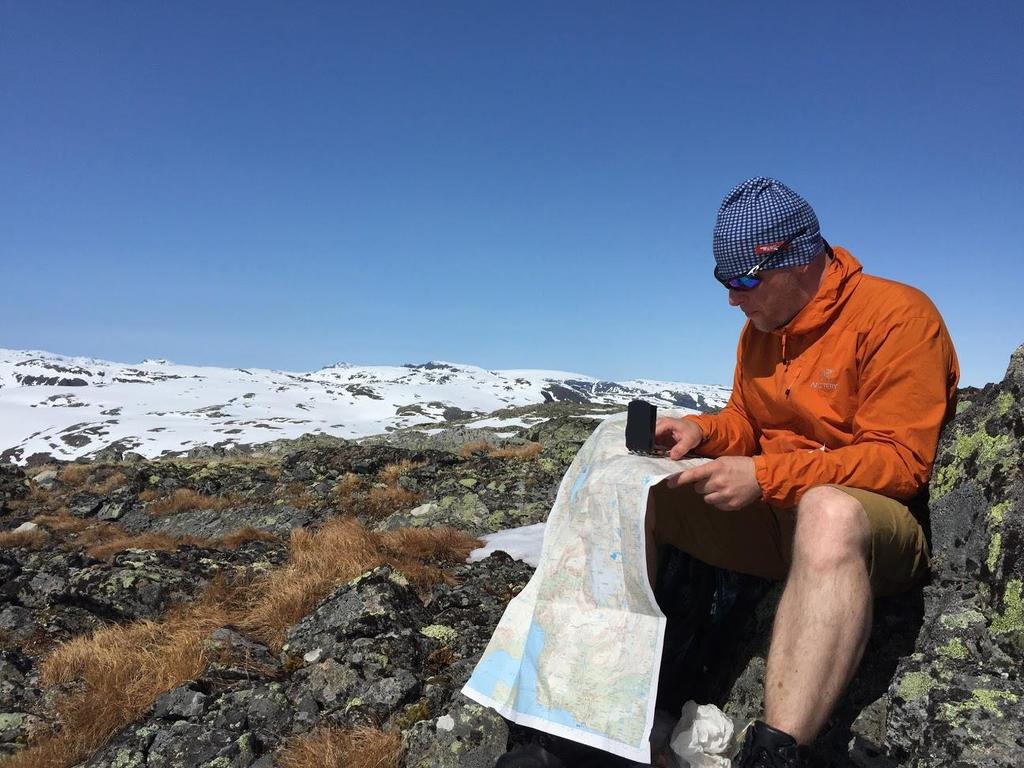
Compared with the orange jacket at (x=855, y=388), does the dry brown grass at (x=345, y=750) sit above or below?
below

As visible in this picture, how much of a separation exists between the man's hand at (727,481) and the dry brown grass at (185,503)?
14.7 metres

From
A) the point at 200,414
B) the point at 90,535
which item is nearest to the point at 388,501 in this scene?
the point at 90,535

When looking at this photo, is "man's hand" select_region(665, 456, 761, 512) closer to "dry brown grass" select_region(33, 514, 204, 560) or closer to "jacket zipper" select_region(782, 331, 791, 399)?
"jacket zipper" select_region(782, 331, 791, 399)

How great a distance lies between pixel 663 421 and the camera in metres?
4.56

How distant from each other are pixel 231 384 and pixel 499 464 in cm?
14646

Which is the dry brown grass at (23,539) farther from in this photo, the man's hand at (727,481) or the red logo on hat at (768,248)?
the red logo on hat at (768,248)

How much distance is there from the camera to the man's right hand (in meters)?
4.39

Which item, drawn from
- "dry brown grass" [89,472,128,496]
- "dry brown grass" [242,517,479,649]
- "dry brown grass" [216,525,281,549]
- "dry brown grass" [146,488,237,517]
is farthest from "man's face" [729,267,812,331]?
"dry brown grass" [89,472,128,496]

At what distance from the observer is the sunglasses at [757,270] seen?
399cm

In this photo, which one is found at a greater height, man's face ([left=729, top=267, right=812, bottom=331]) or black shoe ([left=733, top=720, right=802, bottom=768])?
man's face ([left=729, top=267, right=812, bottom=331])

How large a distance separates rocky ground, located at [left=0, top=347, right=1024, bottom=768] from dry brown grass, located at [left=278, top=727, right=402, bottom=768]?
0.6 inches

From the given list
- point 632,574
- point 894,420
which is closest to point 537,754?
point 632,574

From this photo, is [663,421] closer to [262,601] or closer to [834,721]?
[834,721]

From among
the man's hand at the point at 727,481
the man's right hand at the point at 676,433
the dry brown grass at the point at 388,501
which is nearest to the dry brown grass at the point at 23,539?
the dry brown grass at the point at 388,501
